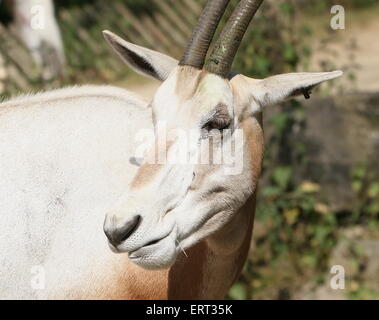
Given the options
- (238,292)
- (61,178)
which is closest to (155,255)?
(61,178)

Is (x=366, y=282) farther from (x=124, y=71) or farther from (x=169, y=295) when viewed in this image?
(x=124, y=71)

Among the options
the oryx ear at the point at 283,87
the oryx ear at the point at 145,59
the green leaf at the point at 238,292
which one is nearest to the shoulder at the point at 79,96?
the oryx ear at the point at 145,59

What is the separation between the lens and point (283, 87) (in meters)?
5.15

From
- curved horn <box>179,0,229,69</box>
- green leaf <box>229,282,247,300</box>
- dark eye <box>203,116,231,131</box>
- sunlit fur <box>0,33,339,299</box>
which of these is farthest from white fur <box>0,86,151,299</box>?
green leaf <box>229,282,247,300</box>

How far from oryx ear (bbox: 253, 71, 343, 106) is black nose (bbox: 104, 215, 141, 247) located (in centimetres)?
120

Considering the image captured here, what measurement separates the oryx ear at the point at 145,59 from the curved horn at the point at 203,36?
0.26 meters

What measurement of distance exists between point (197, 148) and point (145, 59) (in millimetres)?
874

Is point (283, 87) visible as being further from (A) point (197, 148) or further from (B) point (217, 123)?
(A) point (197, 148)

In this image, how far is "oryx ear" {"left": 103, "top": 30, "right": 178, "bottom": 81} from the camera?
5.38 metres

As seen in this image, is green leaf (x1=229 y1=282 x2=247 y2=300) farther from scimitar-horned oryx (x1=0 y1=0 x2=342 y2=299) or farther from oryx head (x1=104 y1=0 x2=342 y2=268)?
oryx head (x1=104 y1=0 x2=342 y2=268)

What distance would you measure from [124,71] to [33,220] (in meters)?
10.3

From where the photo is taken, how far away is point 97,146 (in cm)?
560

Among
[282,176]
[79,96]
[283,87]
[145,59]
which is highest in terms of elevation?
[282,176]
